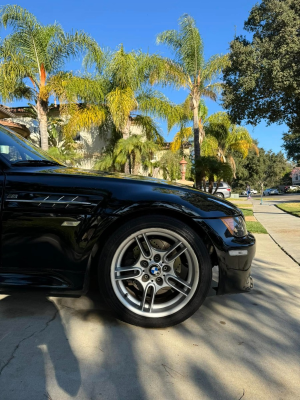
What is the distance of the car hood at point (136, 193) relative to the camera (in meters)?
2.30

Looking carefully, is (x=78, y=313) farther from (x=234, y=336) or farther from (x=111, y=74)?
(x=111, y=74)

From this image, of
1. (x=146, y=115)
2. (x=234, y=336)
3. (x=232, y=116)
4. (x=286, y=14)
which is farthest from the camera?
(x=146, y=115)

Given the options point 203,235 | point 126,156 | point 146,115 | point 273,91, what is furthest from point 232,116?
point 203,235

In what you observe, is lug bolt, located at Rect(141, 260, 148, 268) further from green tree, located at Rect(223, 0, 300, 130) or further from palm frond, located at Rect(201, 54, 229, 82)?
palm frond, located at Rect(201, 54, 229, 82)

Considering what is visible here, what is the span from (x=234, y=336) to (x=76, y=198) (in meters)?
1.50

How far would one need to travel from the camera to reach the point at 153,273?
234 centimetres

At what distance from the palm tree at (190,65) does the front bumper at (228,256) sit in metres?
13.9

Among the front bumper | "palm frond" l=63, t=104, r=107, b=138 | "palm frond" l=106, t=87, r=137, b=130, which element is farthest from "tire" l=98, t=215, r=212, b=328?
"palm frond" l=106, t=87, r=137, b=130

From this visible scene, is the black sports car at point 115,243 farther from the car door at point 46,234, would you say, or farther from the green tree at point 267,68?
the green tree at point 267,68

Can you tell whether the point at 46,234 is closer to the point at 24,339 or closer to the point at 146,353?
the point at 24,339

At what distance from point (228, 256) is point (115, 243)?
84cm

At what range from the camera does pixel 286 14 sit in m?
14.9

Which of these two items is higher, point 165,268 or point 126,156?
point 126,156

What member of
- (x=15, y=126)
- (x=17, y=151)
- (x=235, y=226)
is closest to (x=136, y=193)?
(x=235, y=226)
